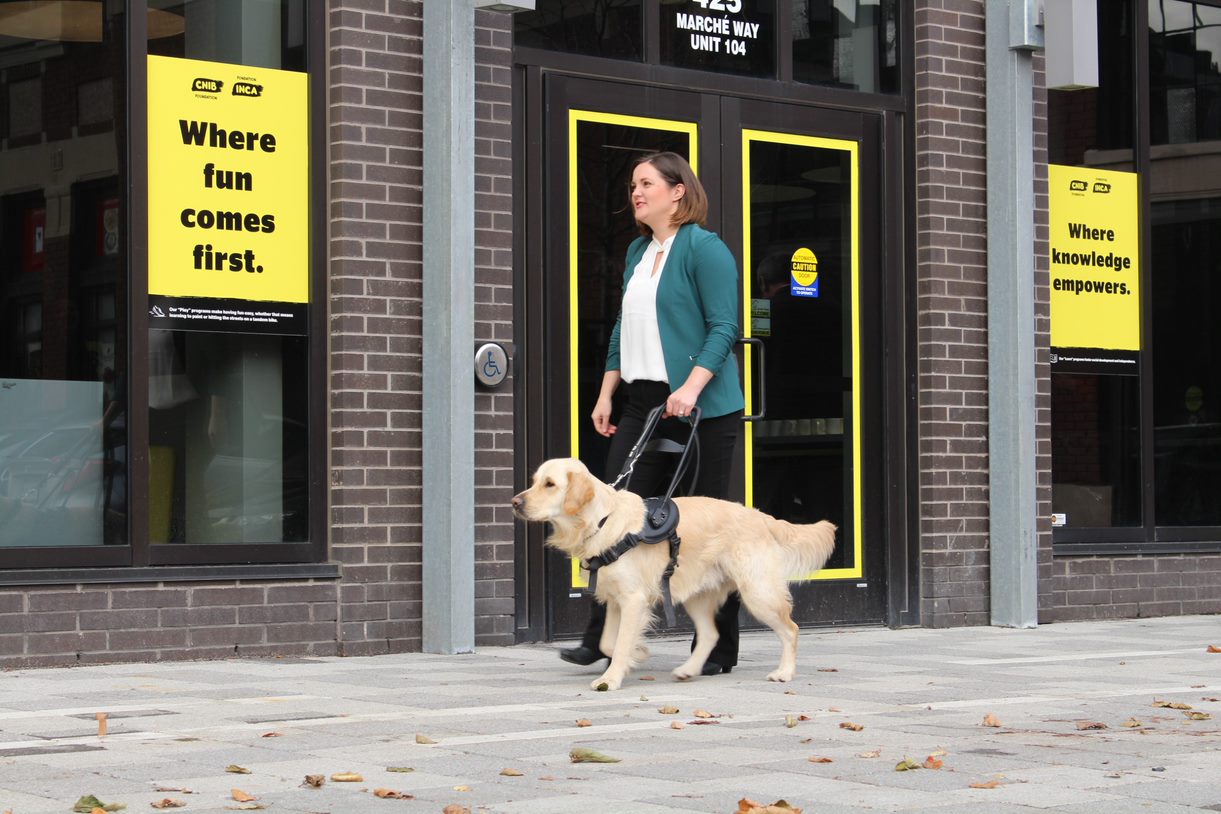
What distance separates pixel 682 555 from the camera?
7957 mm

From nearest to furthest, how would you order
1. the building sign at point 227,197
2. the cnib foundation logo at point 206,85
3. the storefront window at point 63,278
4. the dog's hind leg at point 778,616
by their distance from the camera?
the dog's hind leg at point 778,616, the storefront window at point 63,278, the building sign at point 227,197, the cnib foundation logo at point 206,85

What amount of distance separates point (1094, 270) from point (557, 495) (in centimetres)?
606

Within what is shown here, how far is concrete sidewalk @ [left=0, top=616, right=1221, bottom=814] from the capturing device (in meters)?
5.27

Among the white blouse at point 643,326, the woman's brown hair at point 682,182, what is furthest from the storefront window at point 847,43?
the white blouse at point 643,326

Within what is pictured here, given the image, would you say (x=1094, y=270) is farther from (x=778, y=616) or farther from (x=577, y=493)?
(x=577, y=493)

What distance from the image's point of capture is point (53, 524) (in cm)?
886

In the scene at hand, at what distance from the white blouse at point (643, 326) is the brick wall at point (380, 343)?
61.3 inches

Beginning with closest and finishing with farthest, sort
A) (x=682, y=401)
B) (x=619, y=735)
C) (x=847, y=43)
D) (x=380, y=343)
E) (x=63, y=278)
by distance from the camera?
(x=619, y=735) → (x=682, y=401) → (x=63, y=278) → (x=380, y=343) → (x=847, y=43)

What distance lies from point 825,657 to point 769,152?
3.15m

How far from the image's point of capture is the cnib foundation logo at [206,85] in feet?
30.2

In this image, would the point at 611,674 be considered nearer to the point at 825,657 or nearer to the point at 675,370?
the point at 675,370

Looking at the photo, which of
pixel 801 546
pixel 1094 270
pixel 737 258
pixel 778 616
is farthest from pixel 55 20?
pixel 1094 270

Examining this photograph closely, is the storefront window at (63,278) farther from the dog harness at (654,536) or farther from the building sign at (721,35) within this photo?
the building sign at (721,35)

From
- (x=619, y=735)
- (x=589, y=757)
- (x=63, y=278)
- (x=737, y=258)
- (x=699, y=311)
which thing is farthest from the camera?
(x=737, y=258)
